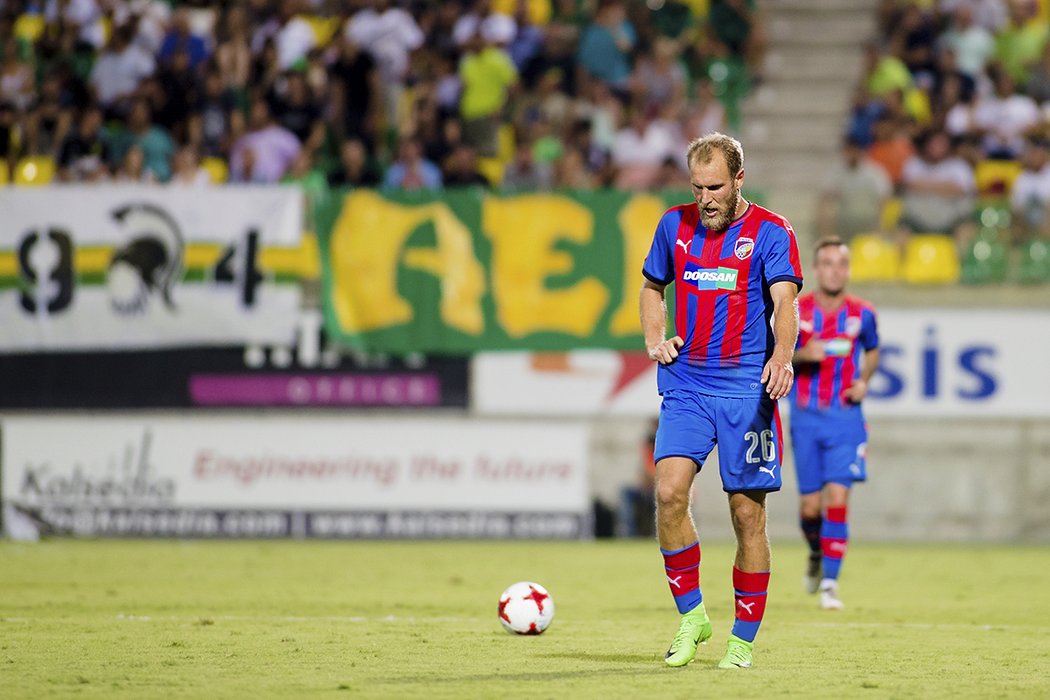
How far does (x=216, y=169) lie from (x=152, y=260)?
1.66 metres

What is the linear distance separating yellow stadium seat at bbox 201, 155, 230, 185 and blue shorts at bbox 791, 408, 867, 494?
8702 millimetres

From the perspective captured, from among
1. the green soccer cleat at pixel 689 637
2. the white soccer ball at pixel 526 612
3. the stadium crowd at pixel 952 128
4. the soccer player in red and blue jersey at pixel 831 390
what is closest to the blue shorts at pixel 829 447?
the soccer player in red and blue jersey at pixel 831 390

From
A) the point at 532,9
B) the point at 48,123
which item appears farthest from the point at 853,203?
the point at 48,123

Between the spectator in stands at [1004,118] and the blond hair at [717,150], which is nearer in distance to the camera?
the blond hair at [717,150]

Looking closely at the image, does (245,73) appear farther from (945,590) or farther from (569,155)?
(945,590)

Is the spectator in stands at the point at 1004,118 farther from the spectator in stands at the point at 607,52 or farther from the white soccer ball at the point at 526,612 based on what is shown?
the white soccer ball at the point at 526,612

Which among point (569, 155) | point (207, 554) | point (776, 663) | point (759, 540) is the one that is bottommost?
point (207, 554)

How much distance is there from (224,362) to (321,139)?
2.85 metres

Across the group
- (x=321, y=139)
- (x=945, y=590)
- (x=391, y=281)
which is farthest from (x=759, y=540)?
(x=321, y=139)

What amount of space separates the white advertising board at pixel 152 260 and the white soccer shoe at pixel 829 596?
25.3 feet

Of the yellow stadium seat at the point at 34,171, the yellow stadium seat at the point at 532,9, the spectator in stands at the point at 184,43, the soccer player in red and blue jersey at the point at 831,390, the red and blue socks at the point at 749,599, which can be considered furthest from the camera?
the yellow stadium seat at the point at 532,9

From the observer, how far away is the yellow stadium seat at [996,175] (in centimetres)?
1891

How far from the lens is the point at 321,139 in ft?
62.2

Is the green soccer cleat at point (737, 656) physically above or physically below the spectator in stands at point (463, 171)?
below
